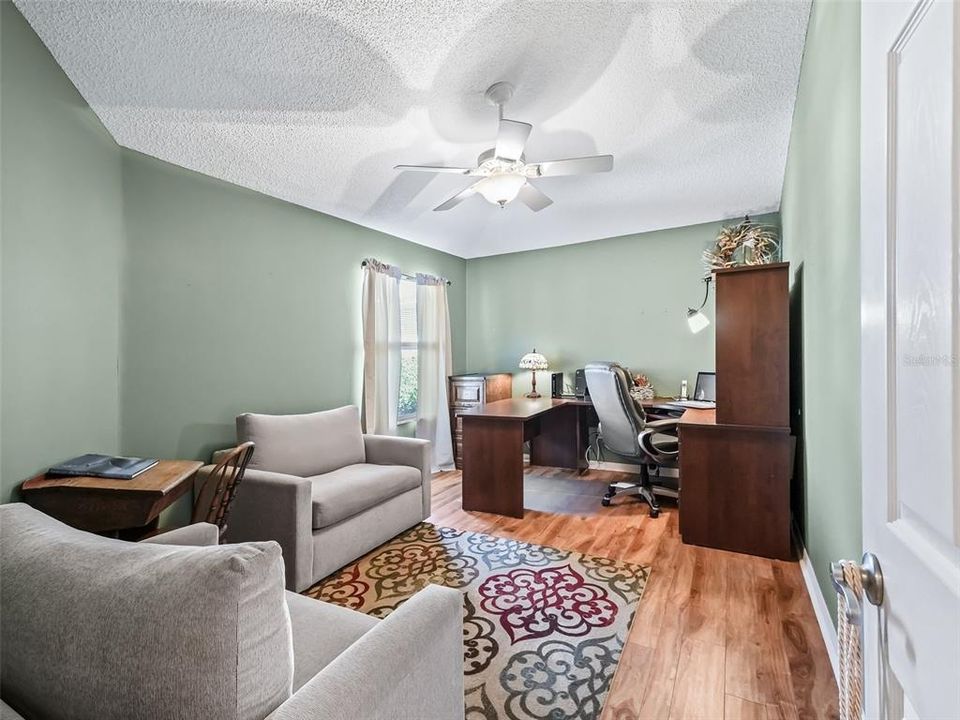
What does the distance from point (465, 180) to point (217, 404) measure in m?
2.36

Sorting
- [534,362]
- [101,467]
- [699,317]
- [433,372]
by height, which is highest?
[699,317]

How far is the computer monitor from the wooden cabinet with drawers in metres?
1.98

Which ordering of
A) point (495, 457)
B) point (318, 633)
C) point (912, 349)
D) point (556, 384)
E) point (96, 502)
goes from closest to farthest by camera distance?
point (912, 349)
point (318, 633)
point (96, 502)
point (495, 457)
point (556, 384)

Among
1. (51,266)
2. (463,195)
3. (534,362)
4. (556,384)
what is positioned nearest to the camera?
(51,266)

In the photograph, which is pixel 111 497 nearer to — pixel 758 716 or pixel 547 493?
pixel 758 716

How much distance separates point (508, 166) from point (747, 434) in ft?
6.84

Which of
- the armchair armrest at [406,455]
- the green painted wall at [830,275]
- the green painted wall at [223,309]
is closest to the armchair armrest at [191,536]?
the green painted wall at [223,309]

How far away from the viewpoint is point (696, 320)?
4195 mm

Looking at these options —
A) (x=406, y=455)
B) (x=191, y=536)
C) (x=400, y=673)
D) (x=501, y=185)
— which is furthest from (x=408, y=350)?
(x=400, y=673)

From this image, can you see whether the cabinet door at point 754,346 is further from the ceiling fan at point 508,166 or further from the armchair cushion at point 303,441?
the armchair cushion at point 303,441

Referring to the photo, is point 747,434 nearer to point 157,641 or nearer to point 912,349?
point 912,349

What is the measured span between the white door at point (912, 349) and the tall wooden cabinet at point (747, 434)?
209 cm

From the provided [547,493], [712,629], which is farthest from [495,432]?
[712,629]

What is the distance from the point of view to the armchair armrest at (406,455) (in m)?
3.08
